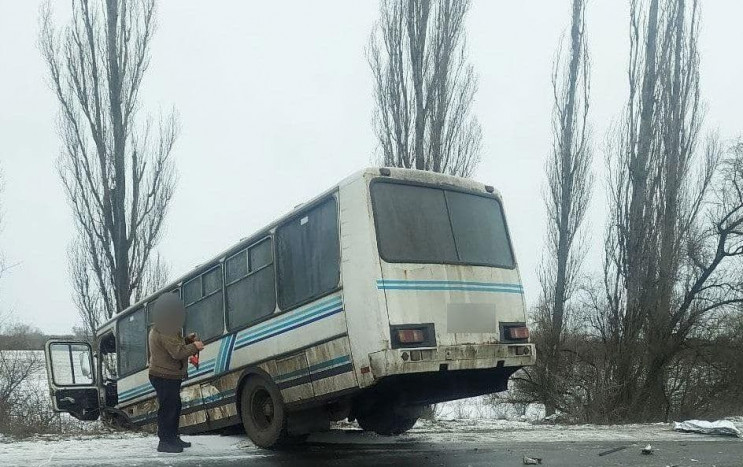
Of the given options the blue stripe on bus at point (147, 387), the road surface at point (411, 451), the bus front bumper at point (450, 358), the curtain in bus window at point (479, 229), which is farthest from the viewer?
the blue stripe on bus at point (147, 387)

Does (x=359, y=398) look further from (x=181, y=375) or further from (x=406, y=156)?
(x=406, y=156)

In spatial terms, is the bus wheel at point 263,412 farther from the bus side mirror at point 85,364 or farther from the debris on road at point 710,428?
the bus side mirror at point 85,364

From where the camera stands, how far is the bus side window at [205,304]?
28.3 ft

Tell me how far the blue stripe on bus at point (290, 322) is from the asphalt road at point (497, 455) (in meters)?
1.31

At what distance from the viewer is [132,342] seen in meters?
12.1

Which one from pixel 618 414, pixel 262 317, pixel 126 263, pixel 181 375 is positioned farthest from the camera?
pixel 126 263

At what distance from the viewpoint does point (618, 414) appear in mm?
13555

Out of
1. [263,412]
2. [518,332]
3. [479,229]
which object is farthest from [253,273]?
[518,332]

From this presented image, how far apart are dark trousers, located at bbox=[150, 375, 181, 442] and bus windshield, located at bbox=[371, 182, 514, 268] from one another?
2.67m

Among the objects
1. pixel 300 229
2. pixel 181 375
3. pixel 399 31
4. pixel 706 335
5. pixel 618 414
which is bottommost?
pixel 618 414

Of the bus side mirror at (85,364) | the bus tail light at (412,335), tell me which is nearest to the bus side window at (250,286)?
the bus tail light at (412,335)

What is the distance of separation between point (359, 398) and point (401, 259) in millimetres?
1716

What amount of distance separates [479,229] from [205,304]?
4.03 meters

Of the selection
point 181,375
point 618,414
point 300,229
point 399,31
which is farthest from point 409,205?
point 399,31
